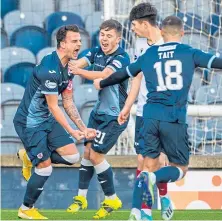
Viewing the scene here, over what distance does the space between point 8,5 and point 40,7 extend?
18.5 inches

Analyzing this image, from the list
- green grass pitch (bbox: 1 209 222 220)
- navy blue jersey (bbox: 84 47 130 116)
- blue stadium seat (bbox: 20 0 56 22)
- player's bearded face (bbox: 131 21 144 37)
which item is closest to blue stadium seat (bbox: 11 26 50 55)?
blue stadium seat (bbox: 20 0 56 22)

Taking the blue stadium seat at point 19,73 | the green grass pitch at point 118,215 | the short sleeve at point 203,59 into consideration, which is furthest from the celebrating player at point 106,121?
the blue stadium seat at point 19,73

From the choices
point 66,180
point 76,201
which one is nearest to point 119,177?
point 66,180

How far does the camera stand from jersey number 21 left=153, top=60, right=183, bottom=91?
6.01 meters

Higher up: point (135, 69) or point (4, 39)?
point (4, 39)

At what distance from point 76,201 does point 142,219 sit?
4.72 feet

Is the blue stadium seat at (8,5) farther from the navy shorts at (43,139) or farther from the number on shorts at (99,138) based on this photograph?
the navy shorts at (43,139)

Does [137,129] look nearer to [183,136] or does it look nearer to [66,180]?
[183,136]

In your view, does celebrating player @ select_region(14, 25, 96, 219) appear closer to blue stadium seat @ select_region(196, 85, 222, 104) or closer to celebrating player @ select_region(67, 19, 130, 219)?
celebrating player @ select_region(67, 19, 130, 219)

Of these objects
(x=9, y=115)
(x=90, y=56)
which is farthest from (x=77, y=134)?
(x=9, y=115)

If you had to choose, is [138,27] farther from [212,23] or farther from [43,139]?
[212,23]

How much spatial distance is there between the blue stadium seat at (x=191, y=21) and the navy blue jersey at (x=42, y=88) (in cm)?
425

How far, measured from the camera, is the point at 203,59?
5.98 meters

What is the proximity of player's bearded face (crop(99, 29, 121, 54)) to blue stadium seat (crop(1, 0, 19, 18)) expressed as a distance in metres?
5.52
